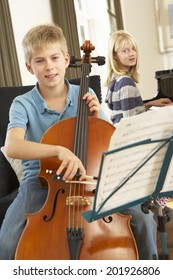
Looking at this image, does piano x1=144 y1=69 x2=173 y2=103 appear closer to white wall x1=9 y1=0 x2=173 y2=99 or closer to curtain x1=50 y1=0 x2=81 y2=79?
curtain x1=50 y1=0 x2=81 y2=79

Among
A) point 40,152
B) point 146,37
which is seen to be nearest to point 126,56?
point 40,152

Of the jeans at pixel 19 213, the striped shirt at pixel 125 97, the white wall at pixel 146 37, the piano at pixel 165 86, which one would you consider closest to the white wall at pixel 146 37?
the white wall at pixel 146 37

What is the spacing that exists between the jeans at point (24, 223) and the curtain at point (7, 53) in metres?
1.66

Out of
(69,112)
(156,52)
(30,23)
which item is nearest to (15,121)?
(69,112)

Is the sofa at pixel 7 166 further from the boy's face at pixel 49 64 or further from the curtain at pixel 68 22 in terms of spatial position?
the curtain at pixel 68 22

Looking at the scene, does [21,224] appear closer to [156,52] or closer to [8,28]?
[8,28]

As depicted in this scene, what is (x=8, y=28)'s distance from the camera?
3.13m

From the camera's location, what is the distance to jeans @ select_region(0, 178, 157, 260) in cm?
144

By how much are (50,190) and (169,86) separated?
8.19 feet

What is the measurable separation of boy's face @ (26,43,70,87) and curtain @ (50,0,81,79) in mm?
2161

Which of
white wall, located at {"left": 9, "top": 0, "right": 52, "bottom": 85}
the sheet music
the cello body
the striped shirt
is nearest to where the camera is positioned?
the sheet music

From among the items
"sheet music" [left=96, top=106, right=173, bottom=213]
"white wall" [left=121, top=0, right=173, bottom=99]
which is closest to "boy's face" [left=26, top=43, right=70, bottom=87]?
"sheet music" [left=96, top=106, right=173, bottom=213]

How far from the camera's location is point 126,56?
10.6 feet

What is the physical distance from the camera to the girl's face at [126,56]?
10.6ft
